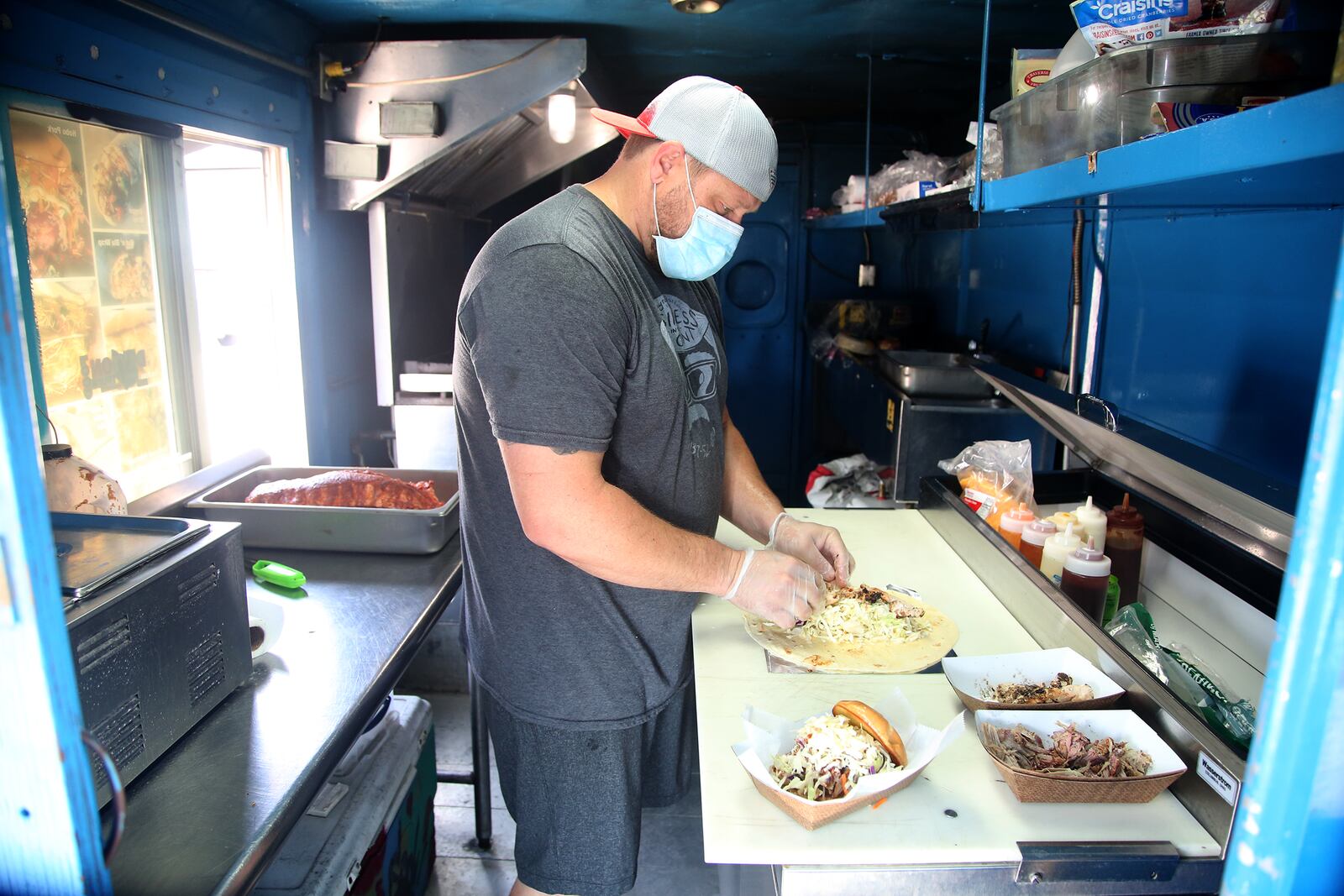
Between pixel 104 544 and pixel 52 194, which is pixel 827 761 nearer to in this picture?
pixel 104 544

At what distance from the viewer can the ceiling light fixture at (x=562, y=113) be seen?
3496 mm

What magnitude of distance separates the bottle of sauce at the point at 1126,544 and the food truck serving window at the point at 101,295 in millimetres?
2426

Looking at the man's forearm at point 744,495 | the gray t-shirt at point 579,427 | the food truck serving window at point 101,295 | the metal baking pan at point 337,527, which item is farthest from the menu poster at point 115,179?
the man's forearm at point 744,495

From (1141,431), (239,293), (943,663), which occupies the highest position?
(239,293)

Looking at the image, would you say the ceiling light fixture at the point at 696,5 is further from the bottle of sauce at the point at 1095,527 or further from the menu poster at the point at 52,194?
the bottle of sauce at the point at 1095,527

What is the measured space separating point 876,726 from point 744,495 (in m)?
0.92

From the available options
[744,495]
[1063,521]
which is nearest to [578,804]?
A: [744,495]

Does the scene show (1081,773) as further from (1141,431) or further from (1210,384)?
(1210,384)

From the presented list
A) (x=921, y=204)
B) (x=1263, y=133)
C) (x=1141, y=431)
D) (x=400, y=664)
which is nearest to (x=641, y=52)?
(x=921, y=204)

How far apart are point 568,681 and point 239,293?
2142 millimetres

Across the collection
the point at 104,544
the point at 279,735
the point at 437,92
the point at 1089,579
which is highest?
the point at 437,92

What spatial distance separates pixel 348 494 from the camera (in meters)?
2.39

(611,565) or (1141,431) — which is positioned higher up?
(1141,431)

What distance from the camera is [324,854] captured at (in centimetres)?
178
